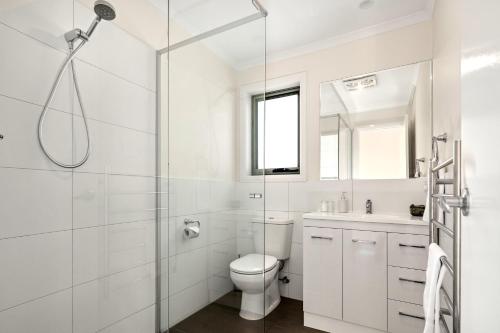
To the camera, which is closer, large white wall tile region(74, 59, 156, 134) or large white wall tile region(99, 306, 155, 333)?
large white wall tile region(74, 59, 156, 134)

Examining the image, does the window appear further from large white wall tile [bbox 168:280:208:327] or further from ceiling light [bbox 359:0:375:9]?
large white wall tile [bbox 168:280:208:327]

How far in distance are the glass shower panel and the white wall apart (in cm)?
16

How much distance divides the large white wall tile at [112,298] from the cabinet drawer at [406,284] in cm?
→ 172

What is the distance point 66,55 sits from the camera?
142cm

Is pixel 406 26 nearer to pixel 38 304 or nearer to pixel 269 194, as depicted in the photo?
pixel 269 194

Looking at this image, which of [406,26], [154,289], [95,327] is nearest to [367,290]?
[154,289]

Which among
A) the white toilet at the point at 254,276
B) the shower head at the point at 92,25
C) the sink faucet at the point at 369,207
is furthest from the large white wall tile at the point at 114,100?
the sink faucet at the point at 369,207

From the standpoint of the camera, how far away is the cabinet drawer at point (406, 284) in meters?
1.79

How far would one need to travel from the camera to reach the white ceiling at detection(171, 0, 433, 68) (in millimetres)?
1839

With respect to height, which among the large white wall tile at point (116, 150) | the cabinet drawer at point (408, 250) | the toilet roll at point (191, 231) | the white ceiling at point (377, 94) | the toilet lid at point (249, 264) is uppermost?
the white ceiling at point (377, 94)

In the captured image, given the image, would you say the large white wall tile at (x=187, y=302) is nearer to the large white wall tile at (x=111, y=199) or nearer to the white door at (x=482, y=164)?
the large white wall tile at (x=111, y=199)

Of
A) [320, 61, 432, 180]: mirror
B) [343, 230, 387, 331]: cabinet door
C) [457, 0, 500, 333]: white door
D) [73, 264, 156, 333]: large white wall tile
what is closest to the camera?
[457, 0, 500, 333]: white door

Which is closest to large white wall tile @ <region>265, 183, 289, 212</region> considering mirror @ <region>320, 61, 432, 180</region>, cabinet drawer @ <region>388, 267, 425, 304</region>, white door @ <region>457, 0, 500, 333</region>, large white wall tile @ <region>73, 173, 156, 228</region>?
mirror @ <region>320, 61, 432, 180</region>

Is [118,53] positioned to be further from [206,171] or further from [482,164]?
[482,164]
